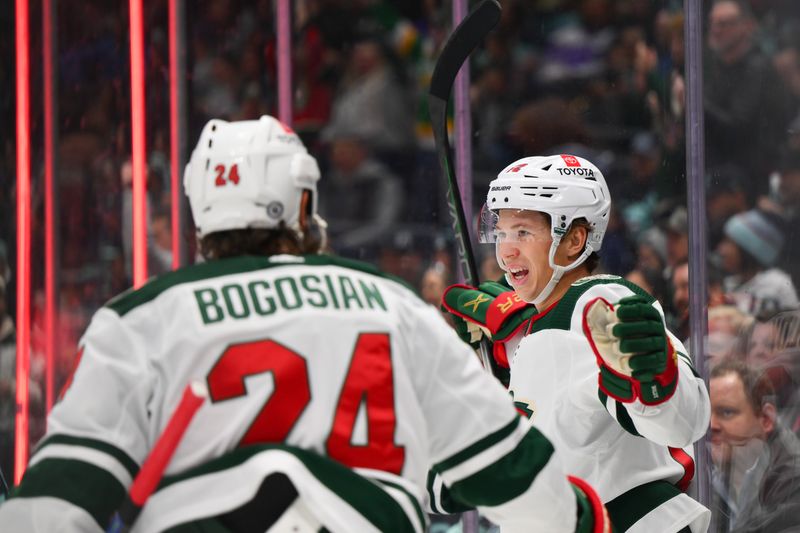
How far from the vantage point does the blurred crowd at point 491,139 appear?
3318mm

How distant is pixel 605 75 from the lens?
3.54 meters

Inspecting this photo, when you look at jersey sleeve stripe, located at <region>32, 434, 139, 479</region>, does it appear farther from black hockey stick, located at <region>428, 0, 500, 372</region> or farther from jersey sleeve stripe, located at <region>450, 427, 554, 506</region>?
black hockey stick, located at <region>428, 0, 500, 372</region>

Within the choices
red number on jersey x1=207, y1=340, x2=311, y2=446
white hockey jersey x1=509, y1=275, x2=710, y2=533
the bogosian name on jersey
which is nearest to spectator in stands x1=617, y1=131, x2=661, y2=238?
white hockey jersey x1=509, y1=275, x2=710, y2=533

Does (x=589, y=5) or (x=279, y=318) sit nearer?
(x=279, y=318)

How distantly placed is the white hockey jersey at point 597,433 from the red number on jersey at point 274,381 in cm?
89

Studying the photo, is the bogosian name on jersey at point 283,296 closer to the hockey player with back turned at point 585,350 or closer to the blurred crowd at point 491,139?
the hockey player with back turned at point 585,350

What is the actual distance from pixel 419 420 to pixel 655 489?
2.98 ft

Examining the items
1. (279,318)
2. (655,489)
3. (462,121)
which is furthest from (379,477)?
(462,121)

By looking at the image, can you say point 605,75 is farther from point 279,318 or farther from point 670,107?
point 279,318

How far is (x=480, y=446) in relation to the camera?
167 cm

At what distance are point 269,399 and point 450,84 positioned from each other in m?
1.66

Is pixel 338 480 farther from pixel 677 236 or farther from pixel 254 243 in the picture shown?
pixel 677 236

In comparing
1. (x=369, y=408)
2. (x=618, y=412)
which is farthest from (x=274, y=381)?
(x=618, y=412)

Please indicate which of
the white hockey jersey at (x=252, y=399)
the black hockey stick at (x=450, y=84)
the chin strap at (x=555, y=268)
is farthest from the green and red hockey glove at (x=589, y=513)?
the black hockey stick at (x=450, y=84)
